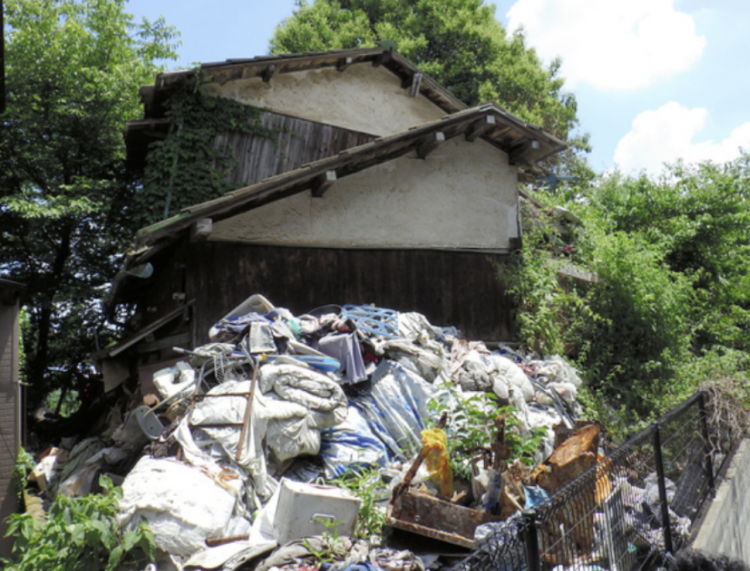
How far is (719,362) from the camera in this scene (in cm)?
962

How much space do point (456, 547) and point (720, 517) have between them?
10.9 ft

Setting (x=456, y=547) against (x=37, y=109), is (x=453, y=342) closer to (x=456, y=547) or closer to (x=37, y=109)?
(x=456, y=547)

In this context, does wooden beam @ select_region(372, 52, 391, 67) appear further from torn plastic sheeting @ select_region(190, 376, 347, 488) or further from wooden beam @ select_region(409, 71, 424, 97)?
torn plastic sheeting @ select_region(190, 376, 347, 488)

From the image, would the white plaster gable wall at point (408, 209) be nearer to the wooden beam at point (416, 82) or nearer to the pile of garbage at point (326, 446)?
the pile of garbage at point (326, 446)

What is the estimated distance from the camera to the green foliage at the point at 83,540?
4.26 m

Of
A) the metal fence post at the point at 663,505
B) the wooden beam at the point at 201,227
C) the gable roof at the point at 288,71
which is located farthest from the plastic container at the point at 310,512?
the gable roof at the point at 288,71

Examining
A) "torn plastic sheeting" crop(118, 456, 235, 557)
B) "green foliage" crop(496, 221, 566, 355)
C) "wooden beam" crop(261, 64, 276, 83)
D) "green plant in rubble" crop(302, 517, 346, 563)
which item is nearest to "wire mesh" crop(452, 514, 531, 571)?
"green plant in rubble" crop(302, 517, 346, 563)

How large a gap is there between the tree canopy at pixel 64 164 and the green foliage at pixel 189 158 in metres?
2.73

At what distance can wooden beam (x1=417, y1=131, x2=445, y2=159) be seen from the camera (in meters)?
9.84

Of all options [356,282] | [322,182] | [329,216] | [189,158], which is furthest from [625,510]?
[189,158]

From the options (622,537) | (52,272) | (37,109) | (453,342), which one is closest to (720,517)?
(622,537)

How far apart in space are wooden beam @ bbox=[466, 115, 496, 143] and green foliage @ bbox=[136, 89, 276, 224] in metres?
4.50

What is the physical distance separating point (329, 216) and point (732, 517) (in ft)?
22.4

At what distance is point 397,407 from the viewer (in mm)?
7035
